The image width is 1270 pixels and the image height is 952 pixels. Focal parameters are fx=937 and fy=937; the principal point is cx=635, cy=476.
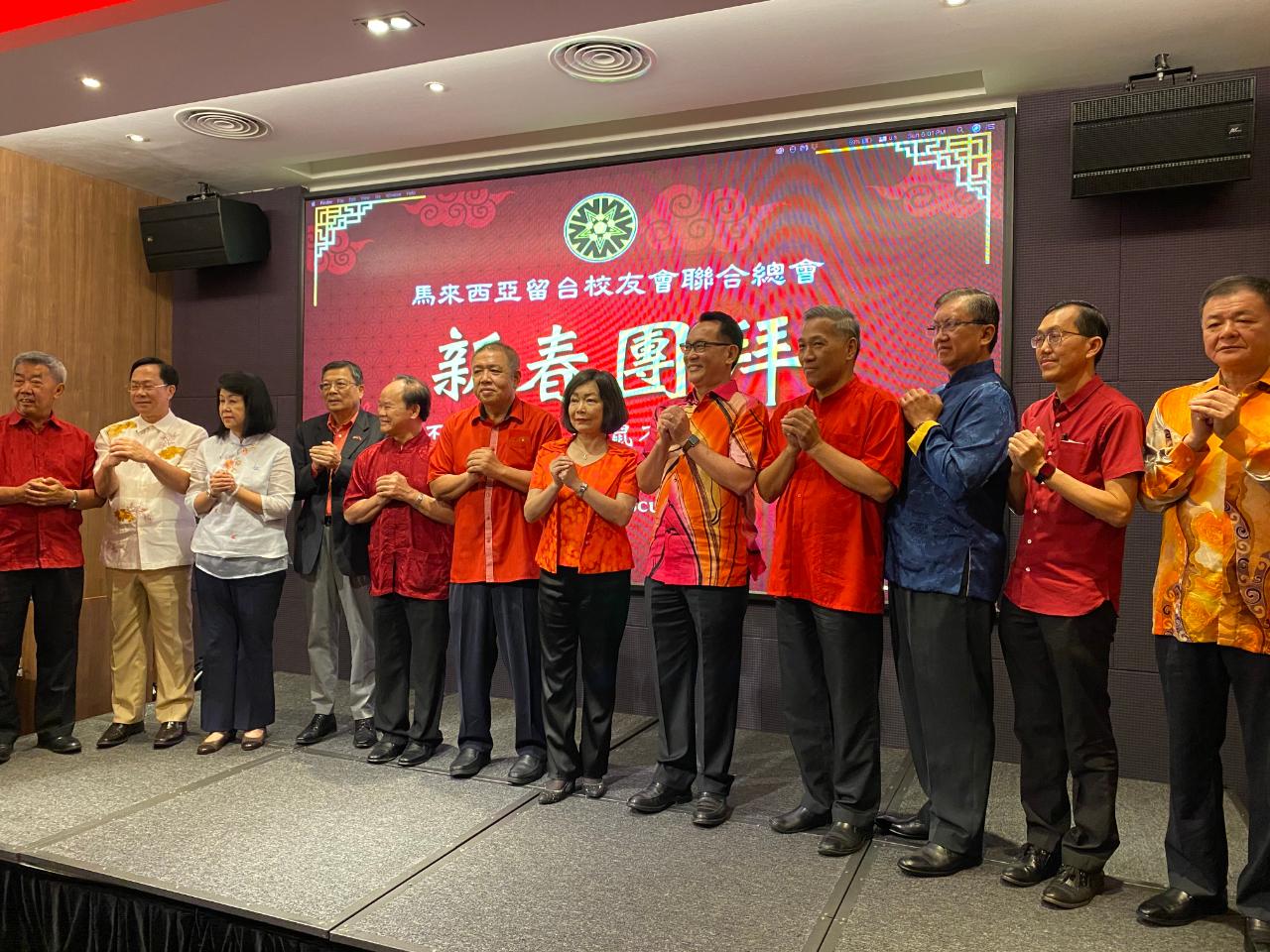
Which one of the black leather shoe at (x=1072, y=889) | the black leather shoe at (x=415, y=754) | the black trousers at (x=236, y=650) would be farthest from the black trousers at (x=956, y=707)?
the black trousers at (x=236, y=650)

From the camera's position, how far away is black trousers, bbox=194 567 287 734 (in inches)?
147

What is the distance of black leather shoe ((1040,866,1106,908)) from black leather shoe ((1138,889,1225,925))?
127 millimetres

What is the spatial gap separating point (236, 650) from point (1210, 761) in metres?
3.37

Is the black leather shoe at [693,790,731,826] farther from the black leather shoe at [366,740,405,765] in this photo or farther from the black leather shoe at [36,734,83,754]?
the black leather shoe at [36,734,83,754]

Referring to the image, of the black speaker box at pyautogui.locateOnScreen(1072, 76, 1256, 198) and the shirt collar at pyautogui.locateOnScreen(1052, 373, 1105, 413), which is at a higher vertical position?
the black speaker box at pyautogui.locateOnScreen(1072, 76, 1256, 198)

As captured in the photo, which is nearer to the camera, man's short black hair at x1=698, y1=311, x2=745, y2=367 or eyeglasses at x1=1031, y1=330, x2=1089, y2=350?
eyeglasses at x1=1031, y1=330, x2=1089, y2=350

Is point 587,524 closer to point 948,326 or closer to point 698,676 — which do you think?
point 698,676

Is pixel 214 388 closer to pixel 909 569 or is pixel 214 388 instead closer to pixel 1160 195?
pixel 909 569

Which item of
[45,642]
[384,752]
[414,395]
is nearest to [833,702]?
[384,752]

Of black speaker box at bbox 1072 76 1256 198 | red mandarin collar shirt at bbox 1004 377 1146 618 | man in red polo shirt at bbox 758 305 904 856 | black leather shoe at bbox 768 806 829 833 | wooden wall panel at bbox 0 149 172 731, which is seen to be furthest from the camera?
wooden wall panel at bbox 0 149 172 731

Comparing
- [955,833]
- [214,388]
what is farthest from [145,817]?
[214,388]

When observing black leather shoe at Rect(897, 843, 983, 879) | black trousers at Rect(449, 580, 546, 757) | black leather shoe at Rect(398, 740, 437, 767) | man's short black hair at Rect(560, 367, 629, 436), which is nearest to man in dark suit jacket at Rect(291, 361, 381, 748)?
black leather shoe at Rect(398, 740, 437, 767)

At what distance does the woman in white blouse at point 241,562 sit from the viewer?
3.70m

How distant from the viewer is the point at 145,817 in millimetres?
3002
